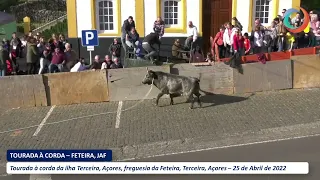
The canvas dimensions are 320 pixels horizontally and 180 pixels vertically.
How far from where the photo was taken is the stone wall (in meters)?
36.7

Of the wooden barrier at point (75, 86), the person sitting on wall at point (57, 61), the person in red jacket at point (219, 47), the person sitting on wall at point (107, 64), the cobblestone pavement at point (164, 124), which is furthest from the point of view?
the person in red jacket at point (219, 47)

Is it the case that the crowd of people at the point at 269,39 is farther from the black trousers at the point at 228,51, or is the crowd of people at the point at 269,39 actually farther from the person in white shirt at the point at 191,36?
the person in white shirt at the point at 191,36

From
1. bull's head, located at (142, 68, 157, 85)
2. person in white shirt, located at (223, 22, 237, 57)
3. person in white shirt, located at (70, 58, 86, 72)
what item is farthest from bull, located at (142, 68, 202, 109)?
person in white shirt, located at (223, 22, 237, 57)

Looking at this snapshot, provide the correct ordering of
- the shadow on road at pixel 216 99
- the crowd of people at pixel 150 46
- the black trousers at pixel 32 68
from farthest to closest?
the black trousers at pixel 32 68 → the crowd of people at pixel 150 46 → the shadow on road at pixel 216 99

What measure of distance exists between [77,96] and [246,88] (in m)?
5.70

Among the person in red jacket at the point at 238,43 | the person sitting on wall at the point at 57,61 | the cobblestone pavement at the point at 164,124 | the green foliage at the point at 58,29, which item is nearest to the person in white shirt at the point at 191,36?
the person in red jacket at the point at 238,43

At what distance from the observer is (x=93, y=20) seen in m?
21.5

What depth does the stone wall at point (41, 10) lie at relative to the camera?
120 feet

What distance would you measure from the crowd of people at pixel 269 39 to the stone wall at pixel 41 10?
2126 cm
